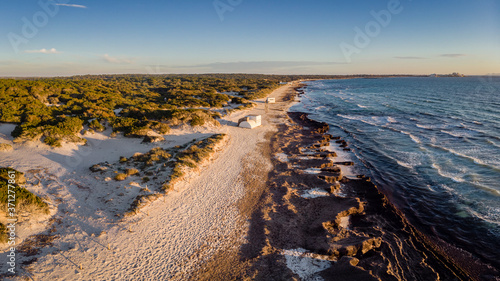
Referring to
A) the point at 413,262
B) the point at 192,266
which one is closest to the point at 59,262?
the point at 192,266

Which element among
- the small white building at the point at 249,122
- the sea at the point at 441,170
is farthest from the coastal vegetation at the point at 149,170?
the sea at the point at 441,170

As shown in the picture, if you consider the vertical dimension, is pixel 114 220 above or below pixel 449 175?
below

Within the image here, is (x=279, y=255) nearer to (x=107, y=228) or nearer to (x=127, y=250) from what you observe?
(x=127, y=250)

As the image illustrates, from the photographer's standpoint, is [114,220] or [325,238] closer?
[325,238]

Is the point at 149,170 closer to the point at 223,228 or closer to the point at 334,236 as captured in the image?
the point at 223,228

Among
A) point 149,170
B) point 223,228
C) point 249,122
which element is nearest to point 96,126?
point 149,170
